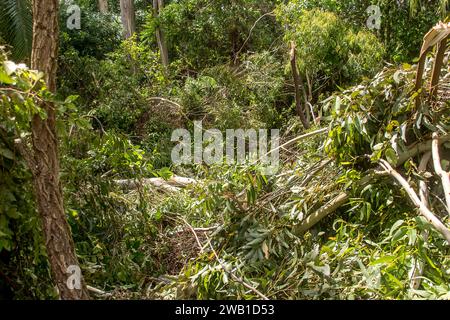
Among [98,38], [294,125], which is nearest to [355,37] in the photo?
[294,125]

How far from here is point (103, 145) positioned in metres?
4.67

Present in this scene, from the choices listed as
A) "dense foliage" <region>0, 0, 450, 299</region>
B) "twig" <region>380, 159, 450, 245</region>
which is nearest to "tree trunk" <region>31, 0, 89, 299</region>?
"dense foliage" <region>0, 0, 450, 299</region>

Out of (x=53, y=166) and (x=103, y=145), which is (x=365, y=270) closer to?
(x=53, y=166)

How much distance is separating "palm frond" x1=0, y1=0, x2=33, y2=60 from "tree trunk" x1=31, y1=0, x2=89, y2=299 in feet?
17.2

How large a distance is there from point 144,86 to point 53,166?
7239mm

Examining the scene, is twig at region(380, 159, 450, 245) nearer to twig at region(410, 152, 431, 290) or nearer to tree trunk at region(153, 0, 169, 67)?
twig at region(410, 152, 431, 290)

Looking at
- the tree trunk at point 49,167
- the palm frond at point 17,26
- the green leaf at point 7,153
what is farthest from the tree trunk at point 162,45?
the green leaf at point 7,153

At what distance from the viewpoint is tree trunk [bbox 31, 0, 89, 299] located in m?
3.05

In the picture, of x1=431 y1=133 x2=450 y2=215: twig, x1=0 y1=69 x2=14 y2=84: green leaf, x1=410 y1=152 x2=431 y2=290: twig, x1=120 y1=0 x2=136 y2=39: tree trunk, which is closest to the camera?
x1=0 y1=69 x2=14 y2=84: green leaf

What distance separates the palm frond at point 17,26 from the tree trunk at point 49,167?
206 inches

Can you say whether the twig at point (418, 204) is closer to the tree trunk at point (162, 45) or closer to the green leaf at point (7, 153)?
the green leaf at point (7, 153)

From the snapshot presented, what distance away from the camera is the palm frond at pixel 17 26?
801cm

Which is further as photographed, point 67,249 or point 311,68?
point 311,68

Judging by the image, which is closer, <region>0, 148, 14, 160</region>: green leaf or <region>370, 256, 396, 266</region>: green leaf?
<region>0, 148, 14, 160</region>: green leaf
